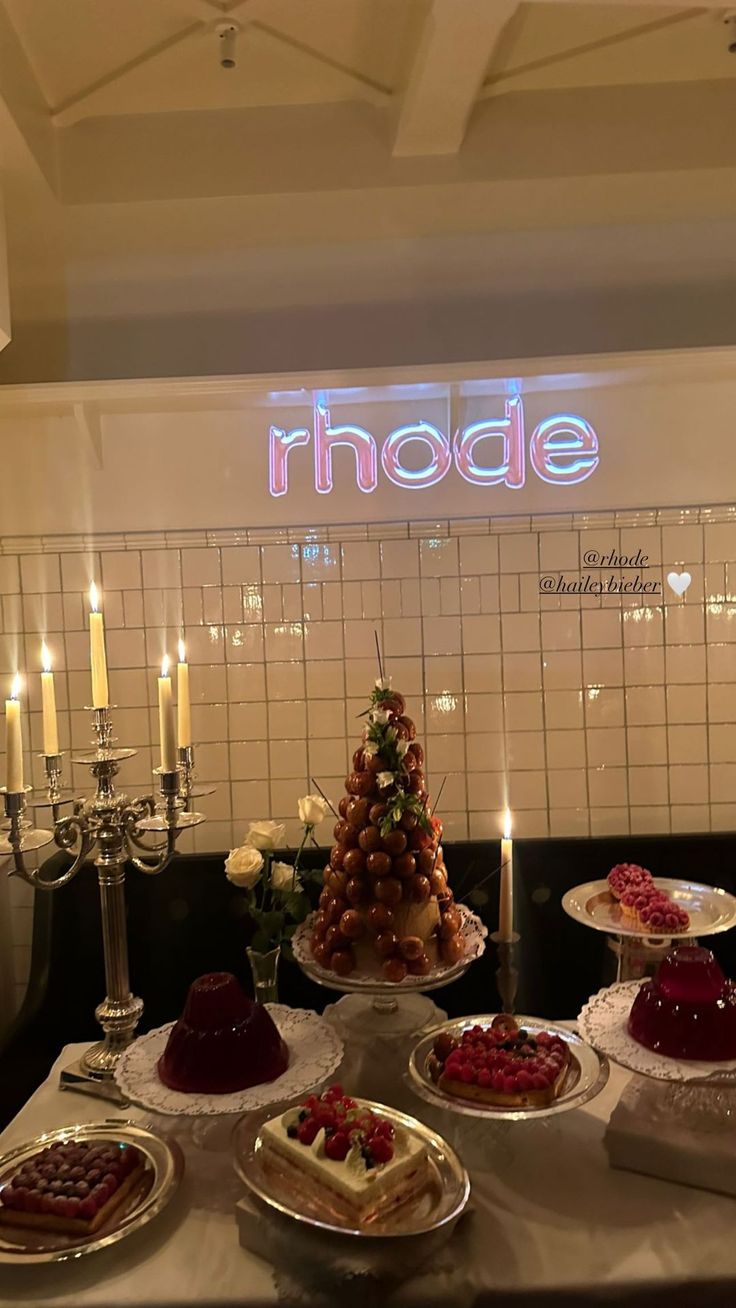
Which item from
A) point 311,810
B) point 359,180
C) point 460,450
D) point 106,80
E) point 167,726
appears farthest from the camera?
point 460,450

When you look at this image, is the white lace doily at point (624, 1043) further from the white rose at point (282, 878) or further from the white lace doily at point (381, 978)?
the white rose at point (282, 878)

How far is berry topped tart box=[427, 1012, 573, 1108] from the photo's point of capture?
4.41ft

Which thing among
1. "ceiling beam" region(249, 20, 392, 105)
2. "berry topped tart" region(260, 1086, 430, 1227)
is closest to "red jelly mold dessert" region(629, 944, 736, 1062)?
"berry topped tart" region(260, 1086, 430, 1227)

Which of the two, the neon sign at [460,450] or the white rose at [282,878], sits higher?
the neon sign at [460,450]

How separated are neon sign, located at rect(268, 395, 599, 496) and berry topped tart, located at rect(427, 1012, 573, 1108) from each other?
1.61m

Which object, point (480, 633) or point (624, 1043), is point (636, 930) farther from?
point (480, 633)

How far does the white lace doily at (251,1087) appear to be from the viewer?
52.6 inches

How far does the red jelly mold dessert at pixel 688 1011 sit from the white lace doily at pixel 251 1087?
522 mm

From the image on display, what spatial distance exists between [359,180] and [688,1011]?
222cm

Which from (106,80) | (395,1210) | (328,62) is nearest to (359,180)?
(328,62)

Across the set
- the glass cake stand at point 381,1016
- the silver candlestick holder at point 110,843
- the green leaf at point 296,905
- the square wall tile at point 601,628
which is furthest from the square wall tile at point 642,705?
the silver candlestick holder at point 110,843

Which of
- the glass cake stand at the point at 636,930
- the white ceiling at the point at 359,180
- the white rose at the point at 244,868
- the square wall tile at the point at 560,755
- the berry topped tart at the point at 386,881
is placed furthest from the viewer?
the square wall tile at the point at 560,755

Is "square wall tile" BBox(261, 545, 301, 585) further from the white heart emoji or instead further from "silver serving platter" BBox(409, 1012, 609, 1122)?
"silver serving platter" BBox(409, 1012, 609, 1122)

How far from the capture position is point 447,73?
2.05m
